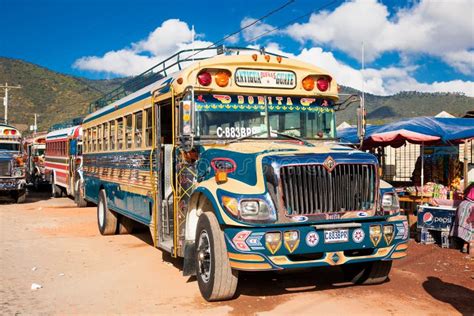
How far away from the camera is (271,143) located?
616 cm

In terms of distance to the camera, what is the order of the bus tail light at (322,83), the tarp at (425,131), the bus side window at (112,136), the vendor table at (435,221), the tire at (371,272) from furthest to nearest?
1. the tarp at (425,131)
2. the bus side window at (112,136)
3. the vendor table at (435,221)
4. the bus tail light at (322,83)
5. the tire at (371,272)

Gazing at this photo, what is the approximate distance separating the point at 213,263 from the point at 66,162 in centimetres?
1527

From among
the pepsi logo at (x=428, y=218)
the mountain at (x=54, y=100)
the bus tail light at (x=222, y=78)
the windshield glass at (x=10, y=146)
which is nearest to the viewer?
the bus tail light at (x=222, y=78)

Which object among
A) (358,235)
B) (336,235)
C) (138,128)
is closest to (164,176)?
(138,128)

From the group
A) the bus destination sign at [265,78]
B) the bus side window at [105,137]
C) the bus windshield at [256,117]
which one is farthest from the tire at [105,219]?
the bus destination sign at [265,78]

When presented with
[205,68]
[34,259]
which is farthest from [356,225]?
[34,259]

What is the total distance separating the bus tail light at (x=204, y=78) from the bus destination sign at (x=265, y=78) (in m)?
0.36

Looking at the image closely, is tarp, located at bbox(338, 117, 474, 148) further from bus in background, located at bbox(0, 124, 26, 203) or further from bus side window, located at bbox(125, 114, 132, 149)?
bus in background, located at bbox(0, 124, 26, 203)

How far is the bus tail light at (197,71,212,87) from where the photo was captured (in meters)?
6.30

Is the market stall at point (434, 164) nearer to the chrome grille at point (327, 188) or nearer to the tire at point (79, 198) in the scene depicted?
the chrome grille at point (327, 188)

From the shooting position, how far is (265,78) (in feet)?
21.5

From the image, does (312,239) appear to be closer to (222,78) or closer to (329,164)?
(329,164)

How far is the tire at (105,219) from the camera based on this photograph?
35.2 feet

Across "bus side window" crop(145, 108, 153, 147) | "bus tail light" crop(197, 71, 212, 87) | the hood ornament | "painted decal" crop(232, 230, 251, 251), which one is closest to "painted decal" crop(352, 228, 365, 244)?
the hood ornament
